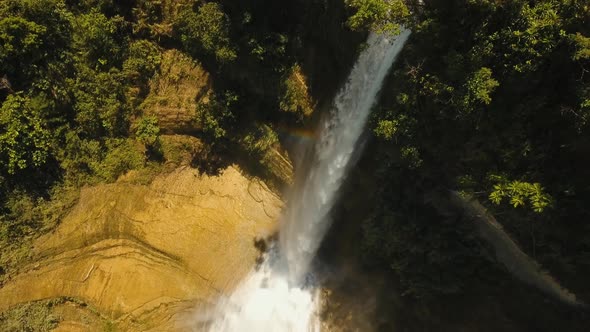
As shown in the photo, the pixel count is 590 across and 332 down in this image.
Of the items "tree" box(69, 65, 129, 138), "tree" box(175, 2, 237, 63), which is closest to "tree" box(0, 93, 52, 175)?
"tree" box(69, 65, 129, 138)

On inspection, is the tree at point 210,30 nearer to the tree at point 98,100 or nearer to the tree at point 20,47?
the tree at point 98,100

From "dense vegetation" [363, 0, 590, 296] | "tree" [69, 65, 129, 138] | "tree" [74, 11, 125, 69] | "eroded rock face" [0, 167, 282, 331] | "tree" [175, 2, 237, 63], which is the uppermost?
"dense vegetation" [363, 0, 590, 296]

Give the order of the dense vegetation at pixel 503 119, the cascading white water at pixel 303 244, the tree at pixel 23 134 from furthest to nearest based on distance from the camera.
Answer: the cascading white water at pixel 303 244, the tree at pixel 23 134, the dense vegetation at pixel 503 119

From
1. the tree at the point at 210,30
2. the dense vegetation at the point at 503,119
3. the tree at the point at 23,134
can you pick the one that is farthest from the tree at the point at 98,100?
the dense vegetation at the point at 503,119

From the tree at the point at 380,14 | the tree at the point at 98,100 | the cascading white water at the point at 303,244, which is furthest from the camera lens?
the cascading white water at the point at 303,244

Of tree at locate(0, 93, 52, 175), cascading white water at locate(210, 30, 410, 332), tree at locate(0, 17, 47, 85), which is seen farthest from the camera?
cascading white water at locate(210, 30, 410, 332)

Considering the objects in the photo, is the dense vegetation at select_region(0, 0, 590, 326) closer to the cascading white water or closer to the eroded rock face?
the eroded rock face
